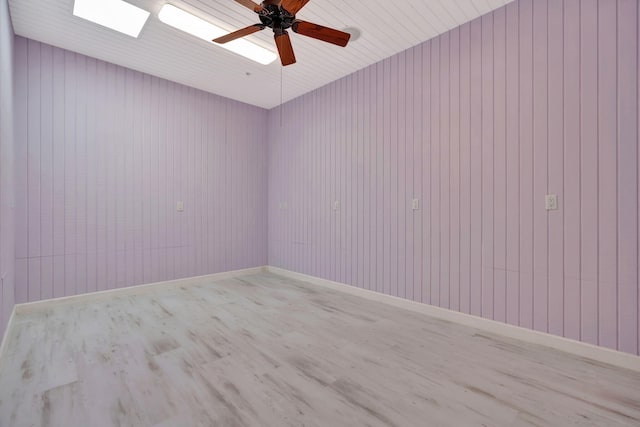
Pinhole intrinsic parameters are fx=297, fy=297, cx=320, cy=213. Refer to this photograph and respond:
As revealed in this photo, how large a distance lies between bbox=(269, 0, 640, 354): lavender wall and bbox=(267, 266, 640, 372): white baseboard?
→ 60 mm

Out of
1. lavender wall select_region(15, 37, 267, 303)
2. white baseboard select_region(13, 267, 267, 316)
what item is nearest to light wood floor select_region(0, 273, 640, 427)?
white baseboard select_region(13, 267, 267, 316)

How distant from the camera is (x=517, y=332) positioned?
2623mm

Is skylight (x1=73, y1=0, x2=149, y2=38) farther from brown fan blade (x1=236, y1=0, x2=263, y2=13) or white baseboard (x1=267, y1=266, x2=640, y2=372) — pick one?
white baseboard (x1=267, y1=266, x2=640, y2=372)

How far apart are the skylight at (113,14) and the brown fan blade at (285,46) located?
137cm

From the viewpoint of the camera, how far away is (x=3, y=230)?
229 cm

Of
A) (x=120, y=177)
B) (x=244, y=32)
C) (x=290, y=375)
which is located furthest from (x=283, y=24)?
(x=120, y=177)

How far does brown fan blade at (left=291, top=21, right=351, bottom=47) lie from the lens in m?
2.24

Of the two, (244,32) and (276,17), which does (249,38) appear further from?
(276,17)

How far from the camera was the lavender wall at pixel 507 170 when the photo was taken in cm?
220

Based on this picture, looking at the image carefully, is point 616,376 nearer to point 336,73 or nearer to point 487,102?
point 487,102

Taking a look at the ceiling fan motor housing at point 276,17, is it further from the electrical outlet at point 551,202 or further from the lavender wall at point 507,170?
the electrical outlet at point 551,202

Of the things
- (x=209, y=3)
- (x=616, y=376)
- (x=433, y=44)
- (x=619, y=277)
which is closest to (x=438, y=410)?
(x=616, y=376)

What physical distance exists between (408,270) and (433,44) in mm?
2463

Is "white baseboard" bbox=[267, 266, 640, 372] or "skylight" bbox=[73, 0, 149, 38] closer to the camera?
"white baseboard" bbox=[267, 266, 640, 372]
